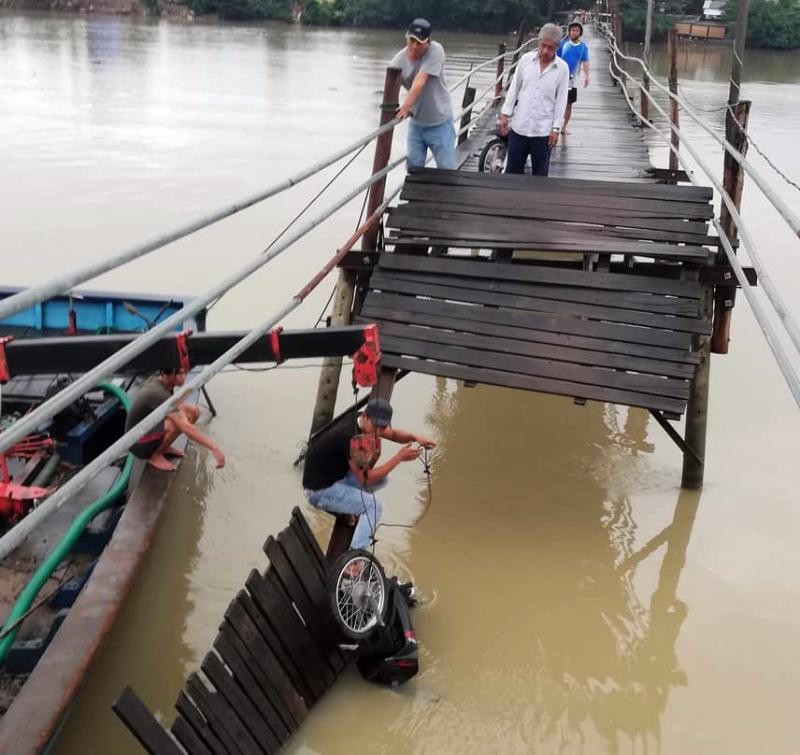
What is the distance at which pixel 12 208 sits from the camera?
1595 cm

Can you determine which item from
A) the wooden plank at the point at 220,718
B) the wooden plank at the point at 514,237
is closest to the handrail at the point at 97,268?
the wooden plank at the point at 220,718

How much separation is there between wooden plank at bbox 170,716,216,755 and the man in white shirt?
6.39 meters

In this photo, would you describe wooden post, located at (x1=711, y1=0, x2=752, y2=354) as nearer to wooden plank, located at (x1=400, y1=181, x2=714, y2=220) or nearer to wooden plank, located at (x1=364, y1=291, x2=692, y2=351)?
wooden plank, located at (x1=400, y1=181, x2=714, y2=220)

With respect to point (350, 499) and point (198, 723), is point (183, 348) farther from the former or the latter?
point (198, 723)

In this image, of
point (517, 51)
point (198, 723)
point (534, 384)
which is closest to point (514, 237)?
point (534, 384)

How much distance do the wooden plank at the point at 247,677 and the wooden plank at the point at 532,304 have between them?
361 cm

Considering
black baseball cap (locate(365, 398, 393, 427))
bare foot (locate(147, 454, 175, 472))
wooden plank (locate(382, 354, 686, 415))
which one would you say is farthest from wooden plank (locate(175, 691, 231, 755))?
wooden plank (locate(382, 354, 686, 415))

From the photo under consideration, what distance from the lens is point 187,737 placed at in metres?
4.06

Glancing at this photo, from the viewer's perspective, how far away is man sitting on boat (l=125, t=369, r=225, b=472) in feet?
19.3

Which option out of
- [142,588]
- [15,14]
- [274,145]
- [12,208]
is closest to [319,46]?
[15,14]

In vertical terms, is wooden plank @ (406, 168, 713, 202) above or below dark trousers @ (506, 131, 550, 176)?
below

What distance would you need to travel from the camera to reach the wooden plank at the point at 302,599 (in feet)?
15.6

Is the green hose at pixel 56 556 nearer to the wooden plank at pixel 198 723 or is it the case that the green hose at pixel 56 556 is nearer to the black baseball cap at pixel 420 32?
the wooden plank at pixel 198 723

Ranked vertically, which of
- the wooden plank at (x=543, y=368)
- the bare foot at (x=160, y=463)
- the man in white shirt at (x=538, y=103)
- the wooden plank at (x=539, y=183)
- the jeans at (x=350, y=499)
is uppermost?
the man in white shirt at (x=538, y=103)
